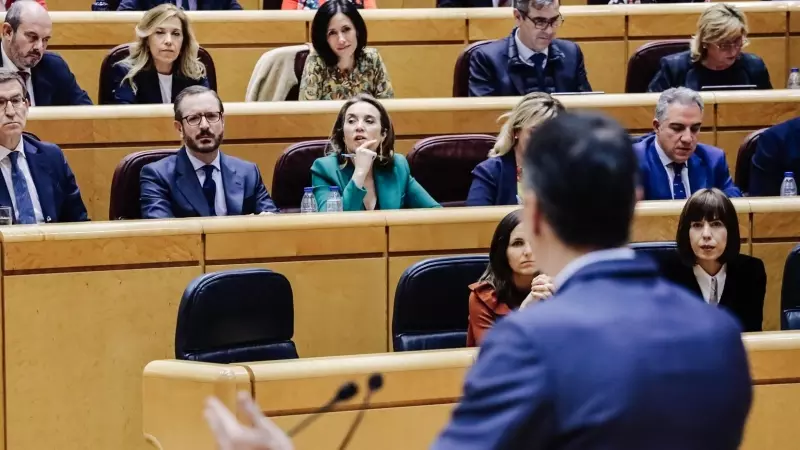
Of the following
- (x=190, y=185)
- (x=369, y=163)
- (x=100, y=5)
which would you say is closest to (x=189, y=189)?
(x=190, y=185)

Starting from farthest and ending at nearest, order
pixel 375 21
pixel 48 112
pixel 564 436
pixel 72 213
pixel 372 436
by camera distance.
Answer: pixel 375 21 < pixel 48 112 < pixel 72 213 < pixel 372 436 < pixel 564 436

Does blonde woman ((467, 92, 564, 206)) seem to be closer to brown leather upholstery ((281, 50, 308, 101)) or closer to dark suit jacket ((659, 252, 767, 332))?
dark suit jacket ((659, 252, 767, 332))

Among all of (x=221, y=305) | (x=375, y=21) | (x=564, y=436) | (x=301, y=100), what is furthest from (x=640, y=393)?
(x=375, y=21)

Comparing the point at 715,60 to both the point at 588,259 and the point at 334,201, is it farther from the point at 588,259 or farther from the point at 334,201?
the point at 588,259

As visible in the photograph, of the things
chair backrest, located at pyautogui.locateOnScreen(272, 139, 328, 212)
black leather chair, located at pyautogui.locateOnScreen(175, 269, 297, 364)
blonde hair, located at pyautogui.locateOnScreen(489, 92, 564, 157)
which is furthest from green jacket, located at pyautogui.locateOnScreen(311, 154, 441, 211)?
black leather chair, located at pyautogui.locateOnScreen(175, 269, 297, 364)

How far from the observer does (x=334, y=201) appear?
3217 millimetres

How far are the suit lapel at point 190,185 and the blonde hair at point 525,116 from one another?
71 centimetres

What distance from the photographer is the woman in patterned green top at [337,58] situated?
12.8 ft

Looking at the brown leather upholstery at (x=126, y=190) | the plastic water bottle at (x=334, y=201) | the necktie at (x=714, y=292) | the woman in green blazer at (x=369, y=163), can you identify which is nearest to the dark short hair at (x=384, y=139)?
the woman in green blazer at (x=369, y=163)

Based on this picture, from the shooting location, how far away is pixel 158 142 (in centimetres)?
355

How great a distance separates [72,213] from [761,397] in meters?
1.80

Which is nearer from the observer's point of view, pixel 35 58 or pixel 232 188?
pixel 232 188

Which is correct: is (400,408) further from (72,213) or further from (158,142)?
(158,142)

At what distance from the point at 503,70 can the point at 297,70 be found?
0.62 metres
